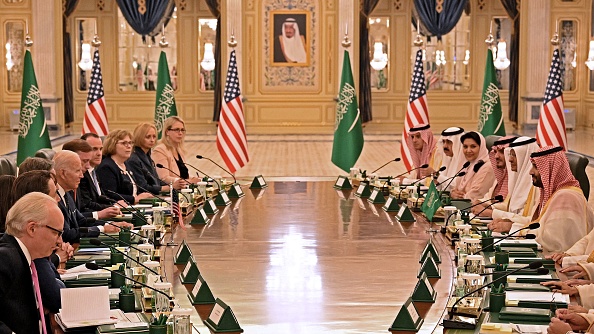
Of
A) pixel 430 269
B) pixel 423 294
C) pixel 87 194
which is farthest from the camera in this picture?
pixel 87 194

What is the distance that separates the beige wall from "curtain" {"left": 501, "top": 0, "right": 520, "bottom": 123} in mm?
216

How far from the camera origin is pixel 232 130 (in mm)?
11836

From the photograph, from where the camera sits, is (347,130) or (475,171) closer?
(475,171)

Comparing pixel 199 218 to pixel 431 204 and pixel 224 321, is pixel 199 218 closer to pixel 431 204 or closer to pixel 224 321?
pixel 431 204

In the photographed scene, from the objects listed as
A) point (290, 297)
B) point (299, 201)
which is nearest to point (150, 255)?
point (290, 297)

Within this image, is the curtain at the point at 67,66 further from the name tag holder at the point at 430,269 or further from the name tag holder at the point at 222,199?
the name tag holder at the point at 430,269

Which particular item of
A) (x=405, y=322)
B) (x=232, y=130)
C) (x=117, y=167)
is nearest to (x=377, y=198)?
(x=117, y=167)

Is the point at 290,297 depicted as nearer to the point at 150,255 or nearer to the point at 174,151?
the point at 150,255

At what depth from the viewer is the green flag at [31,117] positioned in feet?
38.5

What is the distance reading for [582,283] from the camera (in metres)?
4.34

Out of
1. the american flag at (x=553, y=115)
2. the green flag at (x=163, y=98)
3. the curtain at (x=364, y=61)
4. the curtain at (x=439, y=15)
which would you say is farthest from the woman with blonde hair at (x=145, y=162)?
the curtain at (x=439, y=15)

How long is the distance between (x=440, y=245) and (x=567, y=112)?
14889mm

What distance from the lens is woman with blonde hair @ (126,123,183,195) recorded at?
7.72 meters

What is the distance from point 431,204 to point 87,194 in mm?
2247
